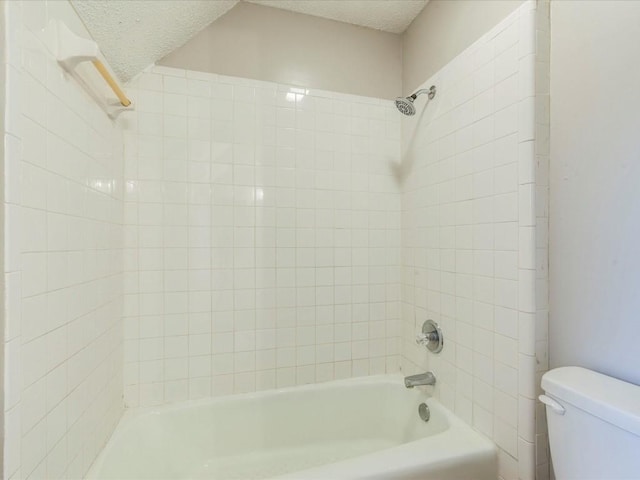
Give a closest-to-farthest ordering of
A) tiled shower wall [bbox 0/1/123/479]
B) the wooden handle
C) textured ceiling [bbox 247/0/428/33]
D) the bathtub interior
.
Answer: tiled shower wall [bbox 0/1/123/479], the wooden handle, the bathtub interior, textured ceiling [bbox 247/0/428/33]

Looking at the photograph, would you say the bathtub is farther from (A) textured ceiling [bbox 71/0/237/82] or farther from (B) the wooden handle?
(A) textured ceiling [bbox 71/0/237/82]

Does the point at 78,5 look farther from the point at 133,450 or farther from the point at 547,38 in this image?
the point at 133,450

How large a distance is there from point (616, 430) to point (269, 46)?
6.52ft

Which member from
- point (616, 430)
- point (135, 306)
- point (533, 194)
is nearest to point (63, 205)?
point (135, 306)

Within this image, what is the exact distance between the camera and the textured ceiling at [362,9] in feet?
5.28

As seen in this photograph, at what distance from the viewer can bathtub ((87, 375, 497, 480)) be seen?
1129mm

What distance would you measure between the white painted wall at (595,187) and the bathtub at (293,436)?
0.52m

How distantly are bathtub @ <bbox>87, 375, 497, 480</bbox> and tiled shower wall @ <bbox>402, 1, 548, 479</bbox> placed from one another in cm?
16

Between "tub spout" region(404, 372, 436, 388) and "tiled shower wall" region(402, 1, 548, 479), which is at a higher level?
"tiled shower wall" region(402, 1, 548, 479)

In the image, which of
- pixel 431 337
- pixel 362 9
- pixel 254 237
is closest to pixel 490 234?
pixel 431 337

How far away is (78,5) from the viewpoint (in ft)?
3.31

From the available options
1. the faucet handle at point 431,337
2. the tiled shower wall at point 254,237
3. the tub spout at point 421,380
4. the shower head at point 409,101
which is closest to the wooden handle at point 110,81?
the tiled shower wall at point 254,237

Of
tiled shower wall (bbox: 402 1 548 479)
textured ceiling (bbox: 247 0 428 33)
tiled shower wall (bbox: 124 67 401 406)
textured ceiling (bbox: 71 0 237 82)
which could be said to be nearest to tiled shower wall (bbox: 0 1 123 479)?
textured ceiling (bbox: 71 0 237 82)

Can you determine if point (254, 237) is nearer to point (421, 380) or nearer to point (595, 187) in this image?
point (421, 380)
